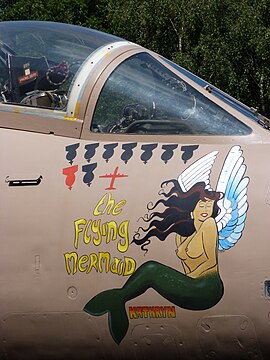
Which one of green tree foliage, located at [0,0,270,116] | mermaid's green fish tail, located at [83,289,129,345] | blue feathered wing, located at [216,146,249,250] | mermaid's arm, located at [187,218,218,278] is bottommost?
green tree foliage, located at [0,0,270,116]

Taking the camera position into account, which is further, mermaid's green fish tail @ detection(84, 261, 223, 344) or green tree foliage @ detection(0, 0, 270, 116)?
green tree foliage @ detection(0, 0, 270, 116)

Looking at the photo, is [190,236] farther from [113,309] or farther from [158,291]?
[113,309]

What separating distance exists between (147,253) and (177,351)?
63 cm

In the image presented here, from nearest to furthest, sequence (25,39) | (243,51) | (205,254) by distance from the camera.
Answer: (205,254) < (25,39) < (243,51)

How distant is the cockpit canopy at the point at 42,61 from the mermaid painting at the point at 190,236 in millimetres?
1093

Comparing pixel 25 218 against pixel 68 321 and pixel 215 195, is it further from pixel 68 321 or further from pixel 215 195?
pixel 215 195

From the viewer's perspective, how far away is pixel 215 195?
15.5 ft

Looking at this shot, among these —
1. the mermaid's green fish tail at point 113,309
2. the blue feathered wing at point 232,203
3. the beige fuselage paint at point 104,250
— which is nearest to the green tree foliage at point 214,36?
the beige fuselage paint at point 104,250

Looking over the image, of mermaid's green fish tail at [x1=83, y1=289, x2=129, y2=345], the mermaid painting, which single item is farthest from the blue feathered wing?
mermaid's green fish tail at [x1=83, y1=289, x2=129, y2=345]

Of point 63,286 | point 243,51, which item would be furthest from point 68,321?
point 243,51

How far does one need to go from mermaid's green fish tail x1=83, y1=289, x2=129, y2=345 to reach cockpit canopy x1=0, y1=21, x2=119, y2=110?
52.3 inches

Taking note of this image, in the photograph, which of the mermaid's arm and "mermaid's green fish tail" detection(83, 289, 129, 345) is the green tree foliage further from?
"mermaid's green fish tail" detection(83, 289, 129, 345)

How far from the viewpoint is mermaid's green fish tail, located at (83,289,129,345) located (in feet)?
15.6

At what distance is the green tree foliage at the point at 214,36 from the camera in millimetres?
29578
